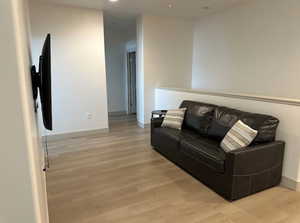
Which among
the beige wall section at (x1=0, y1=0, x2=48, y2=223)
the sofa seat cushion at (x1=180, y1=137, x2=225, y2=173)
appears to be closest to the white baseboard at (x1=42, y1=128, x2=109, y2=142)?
the sofa seat cushion at (x1=180, y1=137, x2=225, y2=173)

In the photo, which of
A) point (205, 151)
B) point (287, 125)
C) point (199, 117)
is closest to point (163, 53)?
point (199, 117)

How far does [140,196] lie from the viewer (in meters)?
2.37

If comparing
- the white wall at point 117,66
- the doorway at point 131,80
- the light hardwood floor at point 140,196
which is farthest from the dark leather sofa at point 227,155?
the white wall at point 117,66

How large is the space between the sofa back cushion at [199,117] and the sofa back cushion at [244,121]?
11 centimetres

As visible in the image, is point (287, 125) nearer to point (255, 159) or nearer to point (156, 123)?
point (255, 159)

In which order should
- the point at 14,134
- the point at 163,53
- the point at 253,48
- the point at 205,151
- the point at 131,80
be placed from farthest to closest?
the point at 131,80, the point at 163,53, the point at 253,48, the point at 205,151, the point at 14,134

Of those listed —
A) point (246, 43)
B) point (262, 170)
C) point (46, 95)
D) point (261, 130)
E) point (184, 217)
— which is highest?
point (246, 43)

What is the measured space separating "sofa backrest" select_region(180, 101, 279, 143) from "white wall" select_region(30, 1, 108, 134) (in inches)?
84.3

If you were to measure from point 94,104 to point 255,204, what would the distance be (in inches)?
142

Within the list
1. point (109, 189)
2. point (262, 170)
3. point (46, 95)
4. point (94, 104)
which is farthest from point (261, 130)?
point (94, 104)

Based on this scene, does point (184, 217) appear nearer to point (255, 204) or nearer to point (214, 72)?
point (255, 204)

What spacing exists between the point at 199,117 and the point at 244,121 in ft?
2.53

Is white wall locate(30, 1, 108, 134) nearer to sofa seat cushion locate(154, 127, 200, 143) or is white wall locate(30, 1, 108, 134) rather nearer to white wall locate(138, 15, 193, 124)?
white wall locate(138, 15, 193, 124)

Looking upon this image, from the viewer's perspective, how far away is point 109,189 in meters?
2.52
